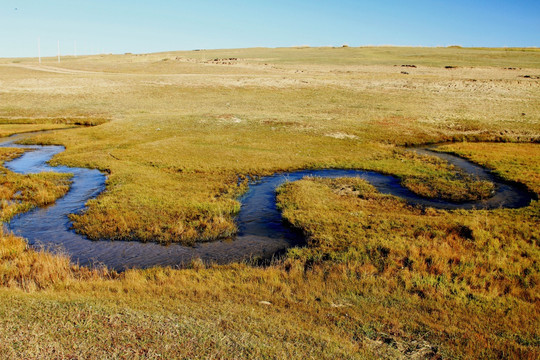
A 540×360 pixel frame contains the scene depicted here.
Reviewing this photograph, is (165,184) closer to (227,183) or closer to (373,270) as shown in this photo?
(227,183)

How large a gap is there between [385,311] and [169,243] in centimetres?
925

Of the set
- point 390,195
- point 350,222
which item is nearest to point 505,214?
point 390,195

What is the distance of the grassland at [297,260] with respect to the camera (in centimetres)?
776

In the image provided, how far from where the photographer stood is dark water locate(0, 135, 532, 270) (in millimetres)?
14524

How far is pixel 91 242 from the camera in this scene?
15742 millimetres

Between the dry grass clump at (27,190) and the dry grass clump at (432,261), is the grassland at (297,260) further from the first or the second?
the dry grass clump at (27,190)

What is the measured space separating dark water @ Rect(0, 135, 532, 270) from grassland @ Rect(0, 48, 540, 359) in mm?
810

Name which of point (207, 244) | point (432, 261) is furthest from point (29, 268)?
point (432, 261)

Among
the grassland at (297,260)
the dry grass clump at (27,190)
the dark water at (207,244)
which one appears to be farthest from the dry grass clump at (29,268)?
the dry grass clump at (27,190)

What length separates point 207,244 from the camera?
15750 millimetres

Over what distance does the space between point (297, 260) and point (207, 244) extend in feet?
13.9

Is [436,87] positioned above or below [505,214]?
above

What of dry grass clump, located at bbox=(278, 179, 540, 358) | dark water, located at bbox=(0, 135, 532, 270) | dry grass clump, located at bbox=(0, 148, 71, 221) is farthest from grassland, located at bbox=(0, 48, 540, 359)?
dry grass clump, located at bbox=(0, 148, 71, 221)

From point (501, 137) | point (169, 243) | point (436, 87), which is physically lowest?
point (169, 243)
